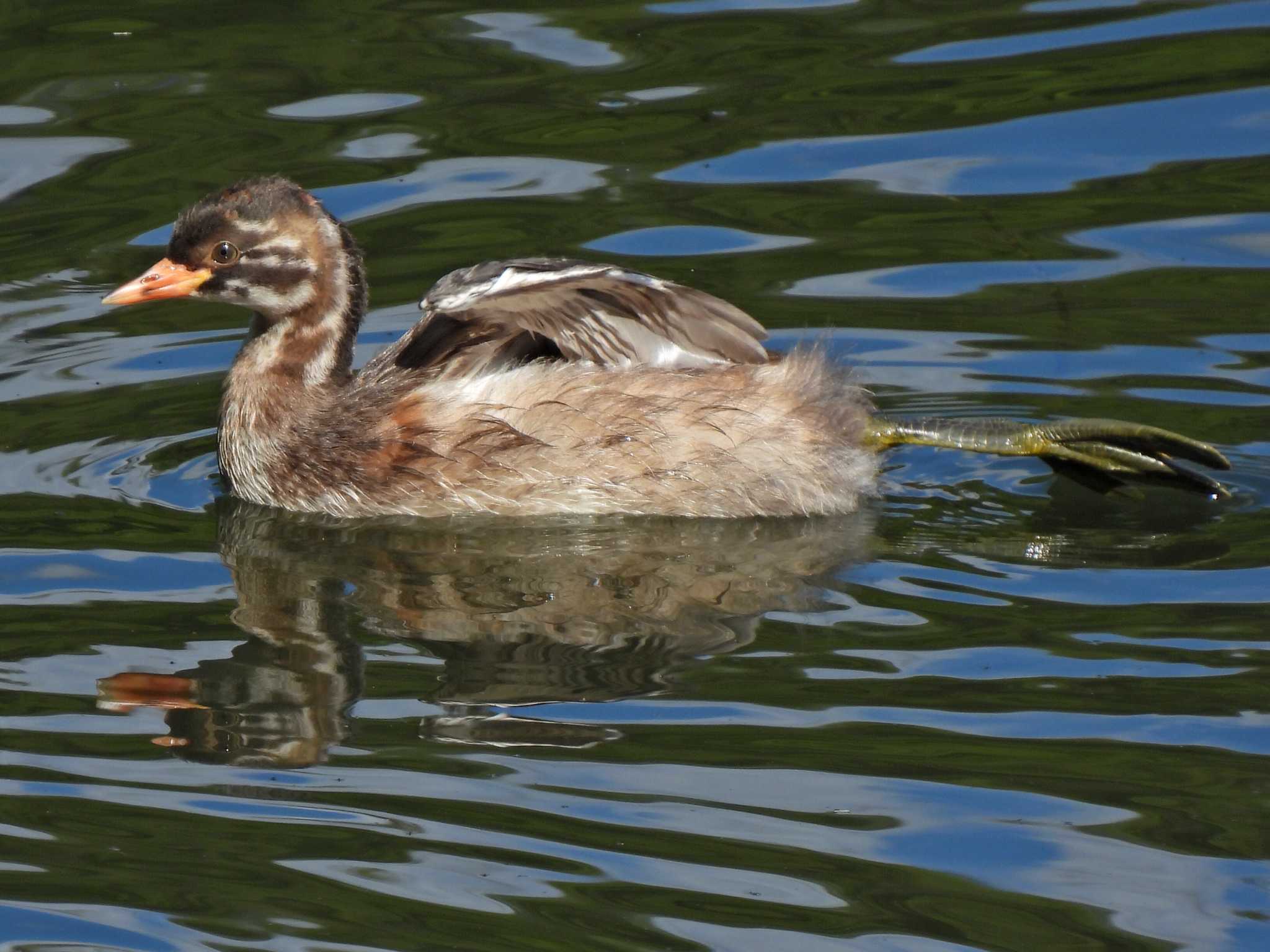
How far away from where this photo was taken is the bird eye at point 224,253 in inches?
327

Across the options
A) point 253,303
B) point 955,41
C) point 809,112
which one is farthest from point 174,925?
point 955,41

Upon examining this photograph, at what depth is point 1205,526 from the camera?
749 centimetres

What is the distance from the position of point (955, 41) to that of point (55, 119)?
17.3 ft

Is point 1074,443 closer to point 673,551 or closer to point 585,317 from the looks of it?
point 673,551

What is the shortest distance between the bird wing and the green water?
663mm

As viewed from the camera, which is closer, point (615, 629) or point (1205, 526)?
point (615, 629)

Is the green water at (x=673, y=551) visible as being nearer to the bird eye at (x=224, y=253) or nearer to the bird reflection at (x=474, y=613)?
the bird reflection at (x=474, y=613)

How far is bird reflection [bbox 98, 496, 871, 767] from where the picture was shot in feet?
20.1

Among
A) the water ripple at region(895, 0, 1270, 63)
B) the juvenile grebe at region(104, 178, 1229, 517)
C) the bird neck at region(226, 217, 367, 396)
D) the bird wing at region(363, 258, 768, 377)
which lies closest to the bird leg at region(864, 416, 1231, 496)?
the juvenile grebe at region(104, 178, 1229, 517)

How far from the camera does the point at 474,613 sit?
22.7 feet

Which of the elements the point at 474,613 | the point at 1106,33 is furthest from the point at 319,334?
the point at 1106,33

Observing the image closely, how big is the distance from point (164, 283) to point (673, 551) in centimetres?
243

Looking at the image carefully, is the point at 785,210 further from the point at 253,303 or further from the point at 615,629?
the point at 615,629

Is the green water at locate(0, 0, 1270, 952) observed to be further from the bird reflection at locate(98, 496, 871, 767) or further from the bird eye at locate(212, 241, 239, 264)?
the bird eye at locate(212, 241, 239, 264)
